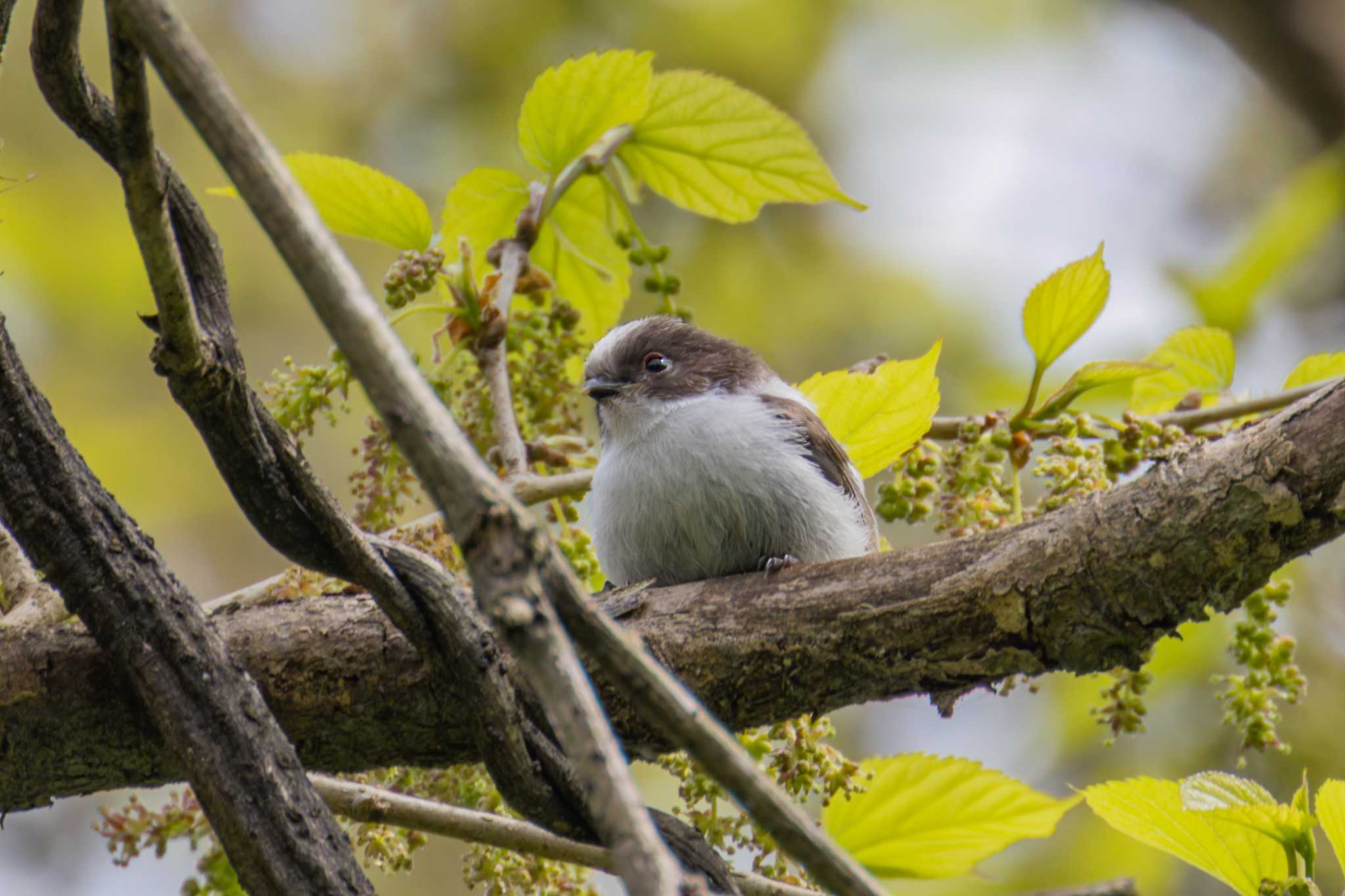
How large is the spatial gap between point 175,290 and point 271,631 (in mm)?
773

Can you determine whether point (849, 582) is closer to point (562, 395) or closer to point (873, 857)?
point (873, 857)

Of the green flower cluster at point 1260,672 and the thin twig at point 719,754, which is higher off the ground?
the green flower cluster at point 1260,672

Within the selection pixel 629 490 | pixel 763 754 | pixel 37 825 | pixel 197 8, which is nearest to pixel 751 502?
pixel 629 490

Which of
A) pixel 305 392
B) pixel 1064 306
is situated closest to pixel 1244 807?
pixel 1064 306

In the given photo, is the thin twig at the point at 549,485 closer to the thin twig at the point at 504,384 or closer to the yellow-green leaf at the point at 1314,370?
the thin twig at the point at 504,384

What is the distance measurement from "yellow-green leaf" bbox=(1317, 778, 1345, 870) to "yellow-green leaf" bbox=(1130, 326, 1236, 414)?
1.24m

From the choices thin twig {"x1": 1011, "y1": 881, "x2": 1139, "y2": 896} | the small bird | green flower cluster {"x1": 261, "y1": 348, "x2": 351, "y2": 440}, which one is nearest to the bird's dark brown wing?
the small bird

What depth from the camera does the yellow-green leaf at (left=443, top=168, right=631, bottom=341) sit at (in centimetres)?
302

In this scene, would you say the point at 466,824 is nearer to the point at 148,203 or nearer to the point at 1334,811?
the point at 148,203

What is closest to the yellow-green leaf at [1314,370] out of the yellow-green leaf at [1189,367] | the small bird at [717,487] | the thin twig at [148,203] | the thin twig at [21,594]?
the yellow-green leaf at [1189,367]

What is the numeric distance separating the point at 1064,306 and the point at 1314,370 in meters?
0.75

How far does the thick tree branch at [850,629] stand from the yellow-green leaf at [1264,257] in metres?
2.14

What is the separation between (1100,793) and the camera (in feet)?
6.50

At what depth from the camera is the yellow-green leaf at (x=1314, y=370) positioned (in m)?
2.82
